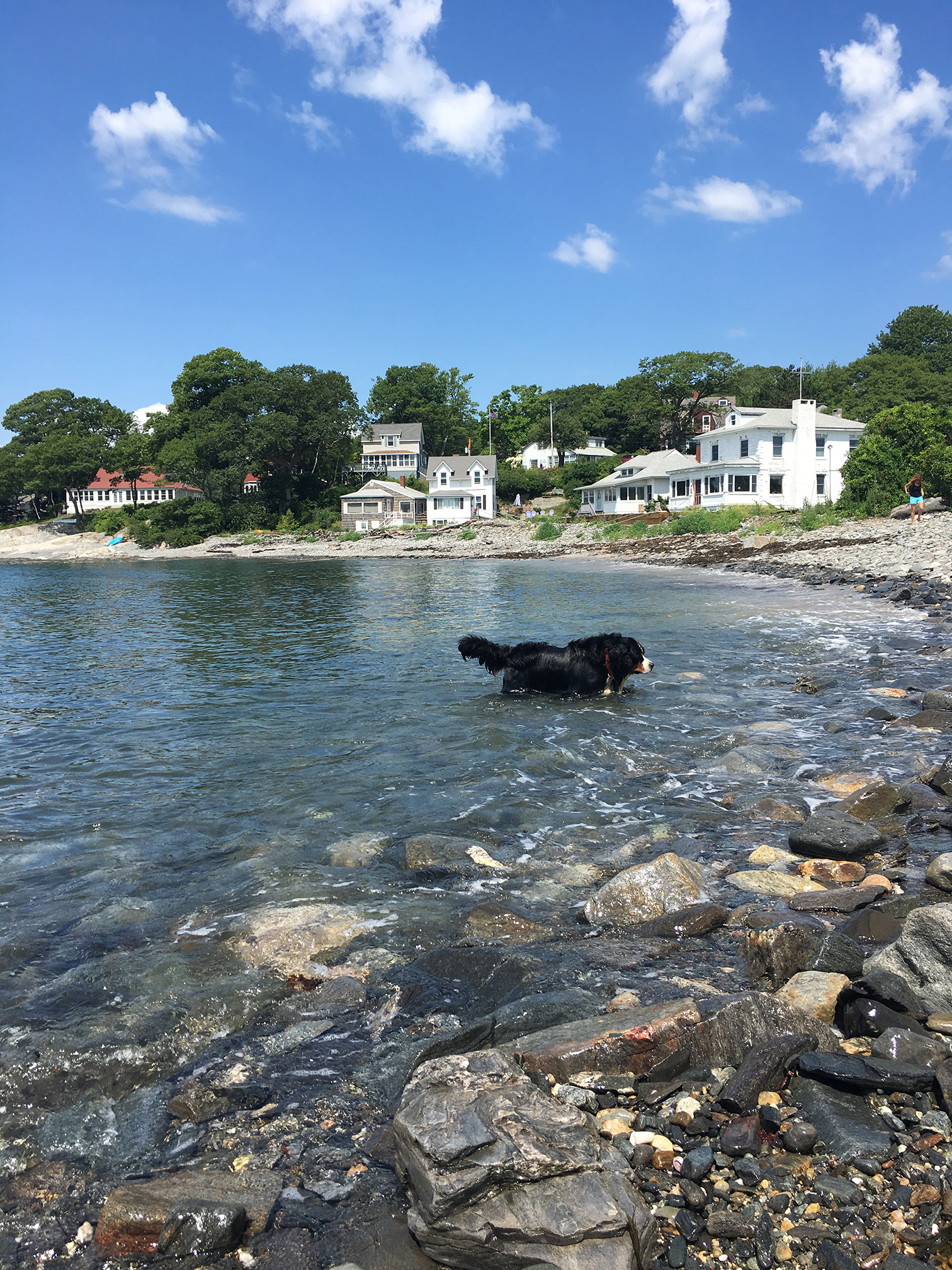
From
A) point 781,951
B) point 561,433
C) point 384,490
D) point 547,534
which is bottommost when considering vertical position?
point 781,951

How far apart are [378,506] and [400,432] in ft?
65.8

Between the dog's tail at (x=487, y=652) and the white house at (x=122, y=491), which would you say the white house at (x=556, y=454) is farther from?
the dog's tail at (x=487, y=652)

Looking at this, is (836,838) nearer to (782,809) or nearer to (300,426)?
(782,809)

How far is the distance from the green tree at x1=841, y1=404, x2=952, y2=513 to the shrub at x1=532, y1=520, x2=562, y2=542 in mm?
20925

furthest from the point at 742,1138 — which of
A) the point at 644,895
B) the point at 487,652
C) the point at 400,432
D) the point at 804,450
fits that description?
the point at 400,432

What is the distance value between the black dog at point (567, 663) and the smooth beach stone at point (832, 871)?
5.52 metres

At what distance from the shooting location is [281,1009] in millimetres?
3965

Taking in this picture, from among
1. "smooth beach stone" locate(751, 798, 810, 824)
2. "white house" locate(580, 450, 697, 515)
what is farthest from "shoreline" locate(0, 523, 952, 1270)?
"white house" locate(580, 450, 697, 515)

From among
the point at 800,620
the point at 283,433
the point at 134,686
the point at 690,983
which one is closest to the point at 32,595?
the point at 134,686

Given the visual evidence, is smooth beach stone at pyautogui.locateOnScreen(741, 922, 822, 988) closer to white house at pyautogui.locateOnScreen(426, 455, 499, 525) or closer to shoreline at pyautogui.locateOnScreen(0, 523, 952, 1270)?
shoreline at pyautogui.locateOnScreen(0, 523, 952, 1270)

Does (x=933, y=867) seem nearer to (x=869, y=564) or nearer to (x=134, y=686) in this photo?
(x=134, y=686)

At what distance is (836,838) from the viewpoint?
18.0ft

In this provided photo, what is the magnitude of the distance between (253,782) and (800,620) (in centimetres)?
1346

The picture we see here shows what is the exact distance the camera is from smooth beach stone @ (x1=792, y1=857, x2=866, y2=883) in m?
5.07
